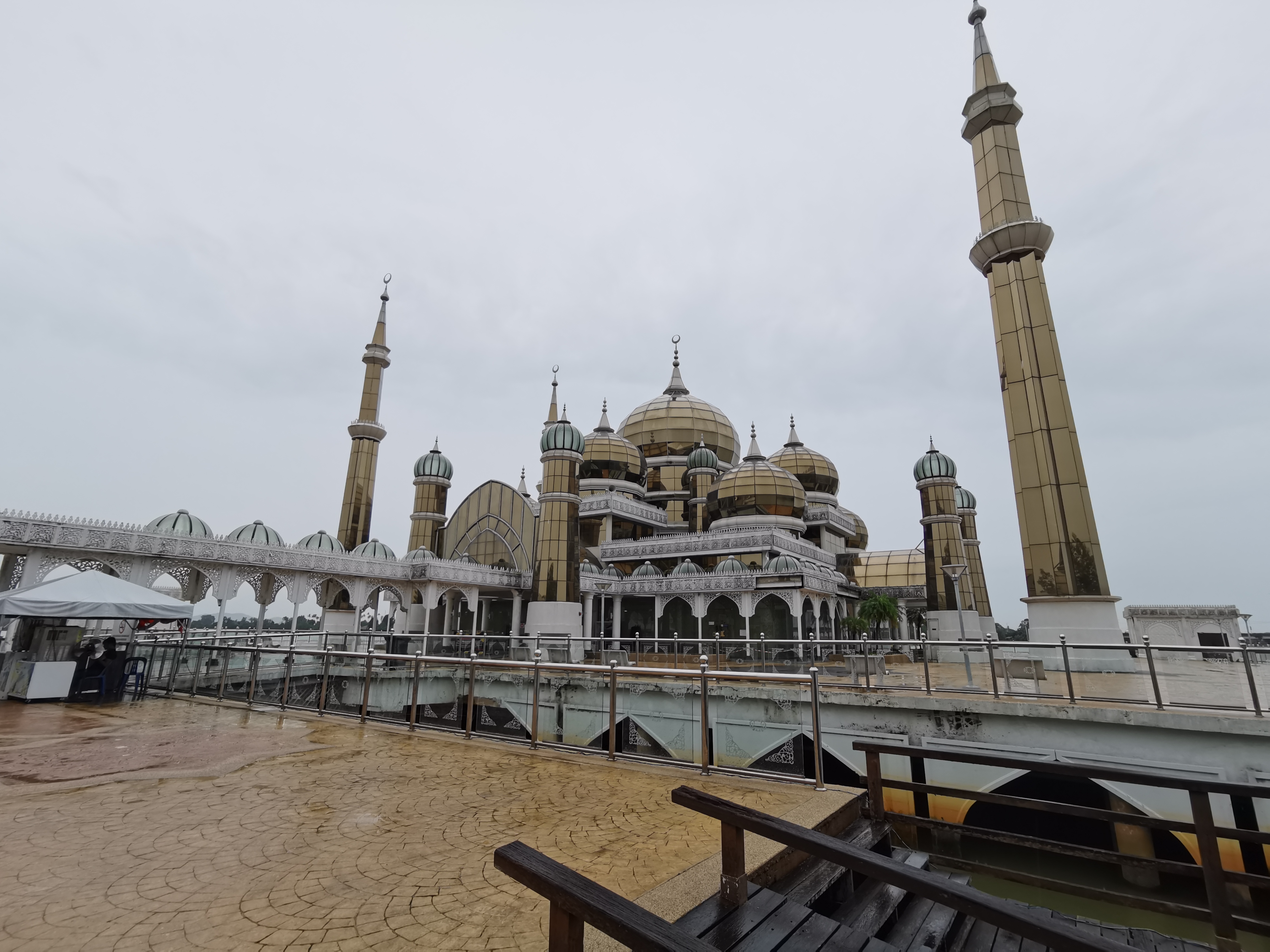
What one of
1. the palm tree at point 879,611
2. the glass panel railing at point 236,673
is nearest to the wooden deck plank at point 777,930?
the glass panel railing at point 236,673

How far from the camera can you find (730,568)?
32469 millimetres

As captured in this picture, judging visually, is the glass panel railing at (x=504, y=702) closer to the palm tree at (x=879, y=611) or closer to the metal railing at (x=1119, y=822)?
the metal railing at (x=1119, y=822)

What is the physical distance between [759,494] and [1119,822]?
3463 cm

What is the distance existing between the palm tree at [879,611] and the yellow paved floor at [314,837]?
2777 cm

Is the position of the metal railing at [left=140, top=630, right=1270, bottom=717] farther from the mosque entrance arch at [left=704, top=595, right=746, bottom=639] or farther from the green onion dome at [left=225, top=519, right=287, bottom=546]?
the mosque entrance arch at [left=704, top=595, right=746, bottom=639]

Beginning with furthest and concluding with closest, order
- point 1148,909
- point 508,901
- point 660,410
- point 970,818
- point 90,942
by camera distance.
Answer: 1. point 660,410
2. point 970,818
3. point 1148,909
4. point 508,901
5. point 90,942

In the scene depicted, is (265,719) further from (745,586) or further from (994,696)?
(745,586)

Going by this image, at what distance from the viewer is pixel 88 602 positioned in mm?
11961

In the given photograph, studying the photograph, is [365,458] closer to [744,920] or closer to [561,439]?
[561,439]

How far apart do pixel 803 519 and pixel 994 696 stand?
103 ft

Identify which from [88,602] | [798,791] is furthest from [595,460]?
[798,791]

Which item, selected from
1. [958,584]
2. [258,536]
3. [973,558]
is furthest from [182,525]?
[973,558]

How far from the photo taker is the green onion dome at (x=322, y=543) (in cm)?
2811

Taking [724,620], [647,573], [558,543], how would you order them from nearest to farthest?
[558,543]
[647,573]
[724,620]
